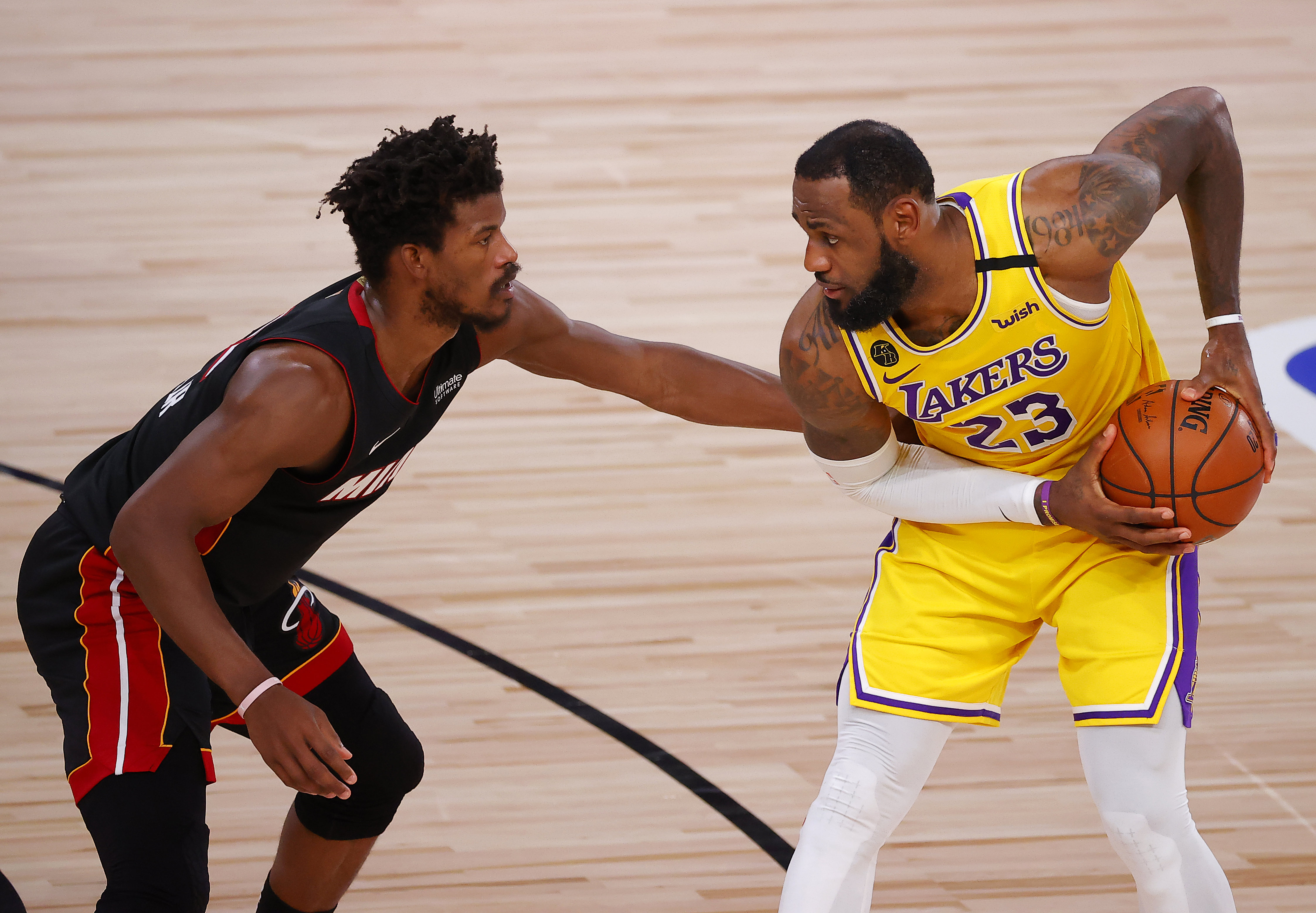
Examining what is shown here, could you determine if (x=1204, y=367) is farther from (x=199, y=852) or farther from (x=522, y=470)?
(x=522, y=470)

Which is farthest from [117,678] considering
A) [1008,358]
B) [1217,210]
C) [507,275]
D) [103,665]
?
[1217,210]

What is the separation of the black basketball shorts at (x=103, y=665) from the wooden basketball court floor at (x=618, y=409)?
3.06ft

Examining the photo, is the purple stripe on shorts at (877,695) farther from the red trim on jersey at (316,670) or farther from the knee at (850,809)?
the red trim on jersey at (316,670)

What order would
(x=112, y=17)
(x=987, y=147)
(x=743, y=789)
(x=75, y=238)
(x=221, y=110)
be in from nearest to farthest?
1. (x=743, y=789)
2. (x=75, y=238)
3. (x=987, y=147)
4. (x=221, y=110)
5. (x=112, y=17)

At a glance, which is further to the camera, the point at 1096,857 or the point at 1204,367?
the point at 1096,857

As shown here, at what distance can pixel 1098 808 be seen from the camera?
2.50 m

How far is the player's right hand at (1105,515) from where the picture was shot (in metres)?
2.46

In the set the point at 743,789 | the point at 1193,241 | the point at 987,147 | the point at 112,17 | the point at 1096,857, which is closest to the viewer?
the point at 1193,241

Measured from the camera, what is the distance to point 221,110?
7.38 metres

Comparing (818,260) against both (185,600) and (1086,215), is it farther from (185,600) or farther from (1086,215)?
(185,600)

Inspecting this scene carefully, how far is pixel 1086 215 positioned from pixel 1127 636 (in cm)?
75

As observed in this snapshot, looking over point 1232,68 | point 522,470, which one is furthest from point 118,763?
point 1232,68

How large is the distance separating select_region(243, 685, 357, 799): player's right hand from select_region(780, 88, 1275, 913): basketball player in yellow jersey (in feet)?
2.71

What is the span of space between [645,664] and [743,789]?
1.95 ft
